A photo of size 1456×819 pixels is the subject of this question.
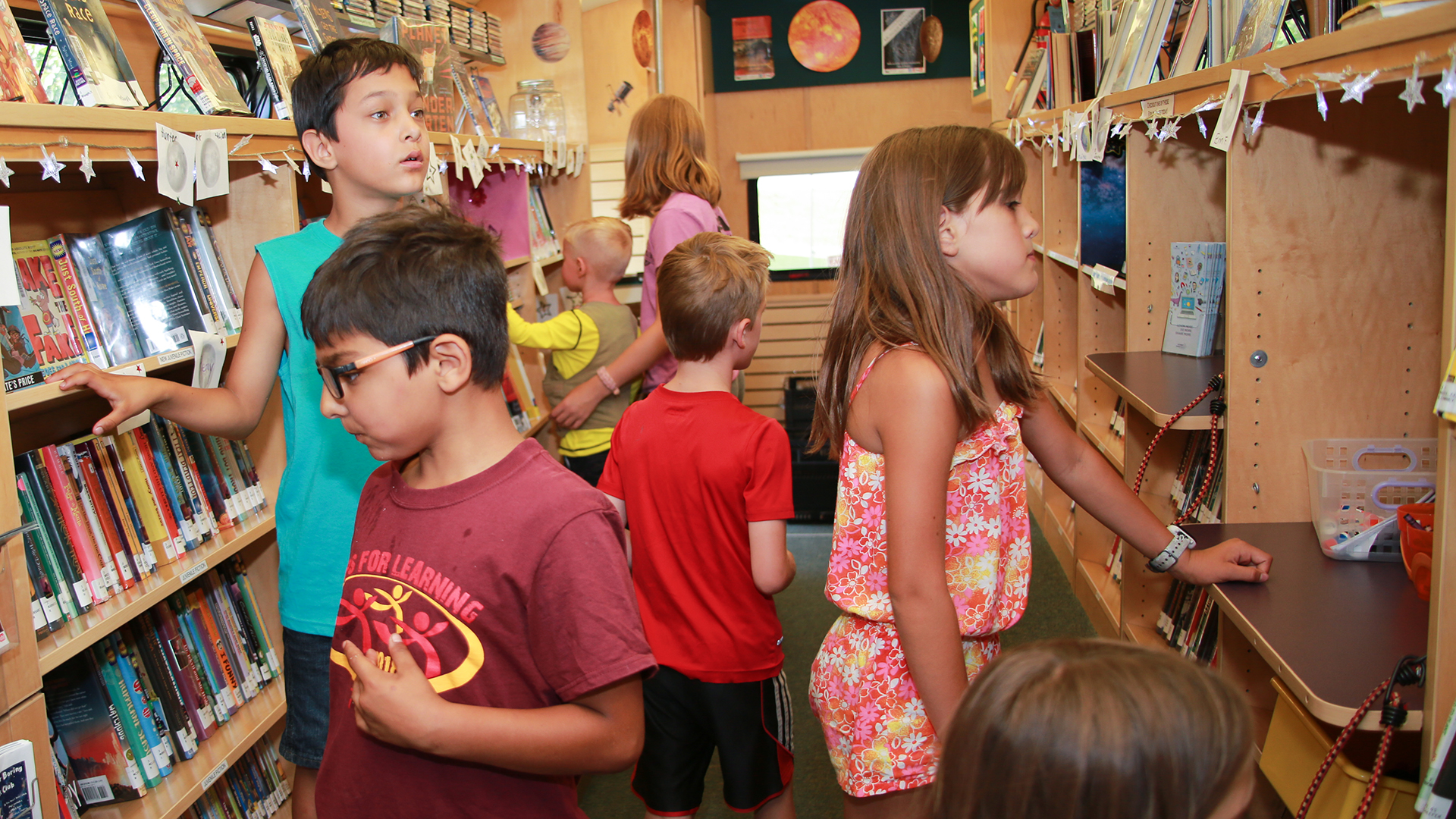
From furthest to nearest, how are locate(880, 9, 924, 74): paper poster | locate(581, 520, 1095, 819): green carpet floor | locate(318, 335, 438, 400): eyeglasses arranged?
locate(880, 9, 924, 74): paper poster < locate(581, 520, 1095, 819): green carpet floor < locate(318, 335, 438, 400): eyeglasses

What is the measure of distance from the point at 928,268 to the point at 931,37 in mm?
5397

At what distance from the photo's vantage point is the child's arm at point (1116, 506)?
154 centimetres

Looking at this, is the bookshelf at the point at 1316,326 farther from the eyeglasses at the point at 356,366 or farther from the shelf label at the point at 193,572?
the shelf label at the point at 193,572

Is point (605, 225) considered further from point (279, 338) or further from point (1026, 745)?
point (1026, 745)

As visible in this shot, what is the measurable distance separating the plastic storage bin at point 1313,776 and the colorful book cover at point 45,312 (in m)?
1.91

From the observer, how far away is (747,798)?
177cm

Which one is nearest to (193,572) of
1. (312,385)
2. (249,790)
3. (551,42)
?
(312,385)

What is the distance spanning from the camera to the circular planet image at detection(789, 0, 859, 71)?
20.7ft

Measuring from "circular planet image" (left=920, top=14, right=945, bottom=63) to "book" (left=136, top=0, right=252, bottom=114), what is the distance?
16.6 feet

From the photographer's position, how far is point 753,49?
6.42 meters

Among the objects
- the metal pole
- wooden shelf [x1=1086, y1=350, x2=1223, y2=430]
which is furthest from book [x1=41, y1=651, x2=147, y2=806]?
the metal pole

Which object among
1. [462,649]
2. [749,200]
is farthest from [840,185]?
[462,649]

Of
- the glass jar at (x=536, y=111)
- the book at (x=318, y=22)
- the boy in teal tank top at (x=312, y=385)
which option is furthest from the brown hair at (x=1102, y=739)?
the glass jar at (x=536, y=111)

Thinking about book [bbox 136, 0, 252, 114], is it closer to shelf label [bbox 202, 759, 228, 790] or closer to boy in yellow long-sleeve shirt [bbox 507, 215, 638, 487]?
boy in yellow long-sleeve shirt [bbox 507, 215, 638, 487]
